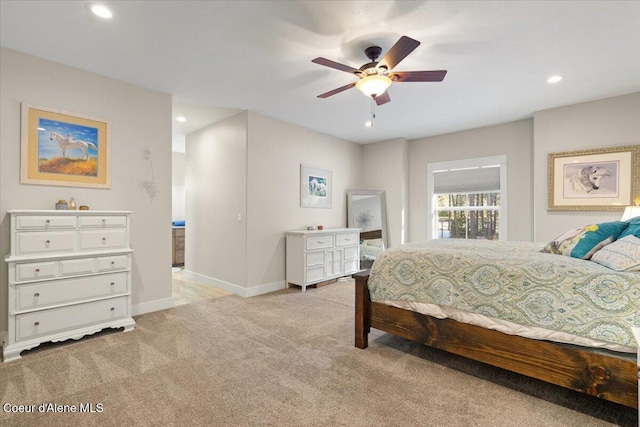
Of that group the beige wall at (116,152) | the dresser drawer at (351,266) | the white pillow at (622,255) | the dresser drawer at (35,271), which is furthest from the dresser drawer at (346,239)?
the dresser drawer at (35,271)

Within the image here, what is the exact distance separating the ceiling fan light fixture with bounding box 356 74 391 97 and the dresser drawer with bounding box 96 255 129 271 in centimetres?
288

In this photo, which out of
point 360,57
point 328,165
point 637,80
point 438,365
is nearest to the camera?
point 438,365

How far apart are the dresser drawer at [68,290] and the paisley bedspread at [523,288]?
2.56m

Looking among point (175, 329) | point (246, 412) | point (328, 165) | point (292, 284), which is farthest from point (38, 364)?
point (328, 165)

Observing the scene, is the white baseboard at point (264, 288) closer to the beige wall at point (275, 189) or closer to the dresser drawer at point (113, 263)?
the beige wall at point (275, 189)

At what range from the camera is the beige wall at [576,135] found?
12.1 ft

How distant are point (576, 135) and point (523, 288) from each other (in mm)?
3450

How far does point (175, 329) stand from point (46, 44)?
9.42 ft

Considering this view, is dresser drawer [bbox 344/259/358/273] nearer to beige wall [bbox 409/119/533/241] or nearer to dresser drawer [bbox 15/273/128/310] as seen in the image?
beige wall [bbox 409/119/533/241]

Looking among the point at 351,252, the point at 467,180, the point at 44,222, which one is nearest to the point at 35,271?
the point at 44,222

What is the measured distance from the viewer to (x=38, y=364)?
2.28 metres

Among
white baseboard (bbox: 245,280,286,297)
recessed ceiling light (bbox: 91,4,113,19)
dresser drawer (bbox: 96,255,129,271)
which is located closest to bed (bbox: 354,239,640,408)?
white baseboard (bbox: 245,280,286,297)

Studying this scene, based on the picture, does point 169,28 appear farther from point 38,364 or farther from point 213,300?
point 213,300

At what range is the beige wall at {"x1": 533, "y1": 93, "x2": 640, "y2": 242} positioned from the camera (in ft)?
12.1
